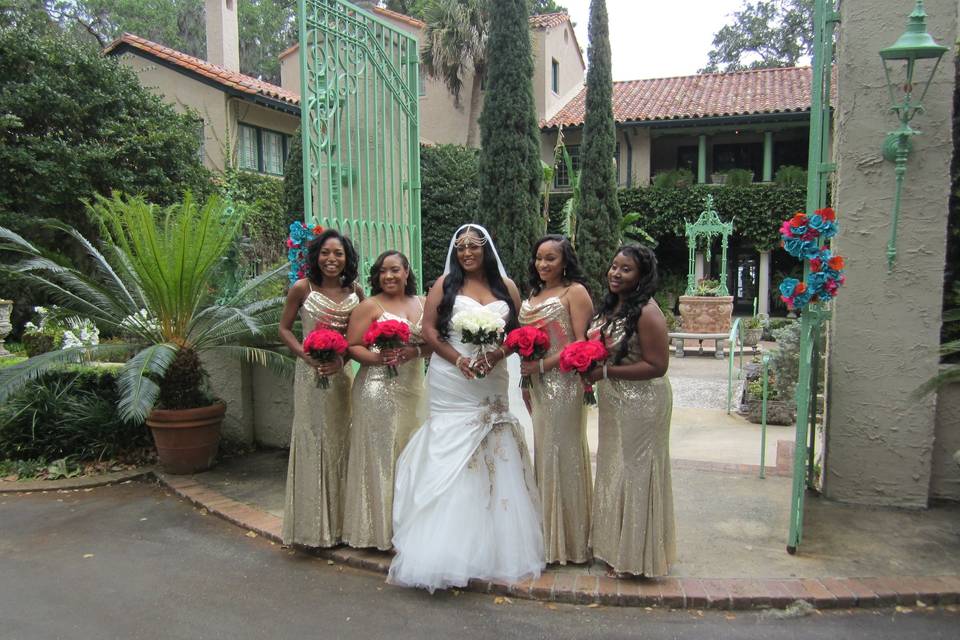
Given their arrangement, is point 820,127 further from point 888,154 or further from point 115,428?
point 115,428

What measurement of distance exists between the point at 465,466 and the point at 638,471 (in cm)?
101

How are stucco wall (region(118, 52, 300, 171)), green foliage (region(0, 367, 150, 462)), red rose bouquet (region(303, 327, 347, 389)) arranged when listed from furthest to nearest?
stucco wall (region(118, 52, 300, 171))
green foliage (region(0, 367, 150, 462))
red rose bouquet (region(303, 327, 347, 389))

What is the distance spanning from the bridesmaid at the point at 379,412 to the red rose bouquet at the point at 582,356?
1.03 metres

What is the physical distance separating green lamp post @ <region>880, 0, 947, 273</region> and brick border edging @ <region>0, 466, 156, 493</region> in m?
6.64

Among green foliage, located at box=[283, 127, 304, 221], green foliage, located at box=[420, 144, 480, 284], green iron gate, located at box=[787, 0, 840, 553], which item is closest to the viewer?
green iron gate, located at box=[787, 0, 840, 553]

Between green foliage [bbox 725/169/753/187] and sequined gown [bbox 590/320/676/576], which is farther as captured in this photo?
green foliage [bbox 725/169/753/187]

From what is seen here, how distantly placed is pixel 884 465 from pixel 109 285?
712cm

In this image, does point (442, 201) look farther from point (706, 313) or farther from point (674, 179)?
point (674, 179)

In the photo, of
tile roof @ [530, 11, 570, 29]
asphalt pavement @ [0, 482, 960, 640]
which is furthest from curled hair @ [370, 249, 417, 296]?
tile roof @ [530, 11, 570, 29]

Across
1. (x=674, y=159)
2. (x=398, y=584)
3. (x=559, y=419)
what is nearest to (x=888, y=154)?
(x=559, y=419)

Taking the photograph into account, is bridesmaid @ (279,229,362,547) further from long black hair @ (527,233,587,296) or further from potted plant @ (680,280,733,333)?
potted plant @ (680,280,733,333)

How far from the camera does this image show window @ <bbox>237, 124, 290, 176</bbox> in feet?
67.4

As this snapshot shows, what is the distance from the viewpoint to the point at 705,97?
1003 inches

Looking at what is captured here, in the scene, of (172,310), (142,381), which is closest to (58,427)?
(172,310)
